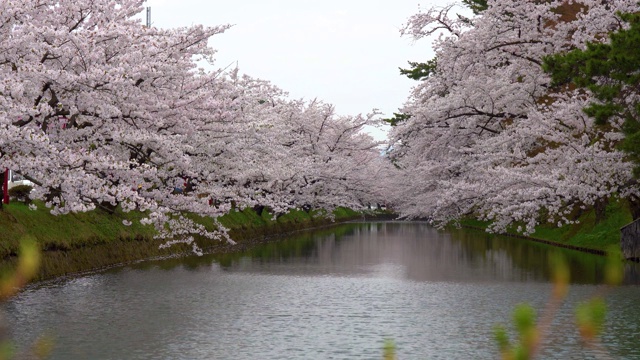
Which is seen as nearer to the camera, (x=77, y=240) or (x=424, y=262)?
(x=77, y=240)

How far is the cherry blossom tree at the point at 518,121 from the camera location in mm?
29141

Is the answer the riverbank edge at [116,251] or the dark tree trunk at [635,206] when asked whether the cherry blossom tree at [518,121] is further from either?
the riverbank edge at [116,251]

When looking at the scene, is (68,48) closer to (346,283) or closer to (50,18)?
(50,18)

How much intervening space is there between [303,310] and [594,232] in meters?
23.6

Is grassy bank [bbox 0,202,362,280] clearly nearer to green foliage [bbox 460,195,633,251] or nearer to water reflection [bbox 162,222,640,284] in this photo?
water reflection [bbox 162,222,640,284]

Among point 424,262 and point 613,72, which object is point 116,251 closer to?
point 424,262

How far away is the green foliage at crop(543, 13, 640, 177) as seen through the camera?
23.2 meters

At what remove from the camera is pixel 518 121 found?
1422 inches

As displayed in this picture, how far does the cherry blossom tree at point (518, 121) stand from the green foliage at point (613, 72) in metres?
2.61

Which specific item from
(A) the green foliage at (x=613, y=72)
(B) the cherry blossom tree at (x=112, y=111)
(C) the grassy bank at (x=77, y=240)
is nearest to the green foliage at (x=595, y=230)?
(A) the green foliage at (x=613, y=72)

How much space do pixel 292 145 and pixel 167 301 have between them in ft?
162

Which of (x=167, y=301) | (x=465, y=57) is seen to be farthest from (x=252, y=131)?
(x=167, y=301)

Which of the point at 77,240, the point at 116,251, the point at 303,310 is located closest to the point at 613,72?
the point at 303,310

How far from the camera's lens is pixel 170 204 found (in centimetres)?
3058
